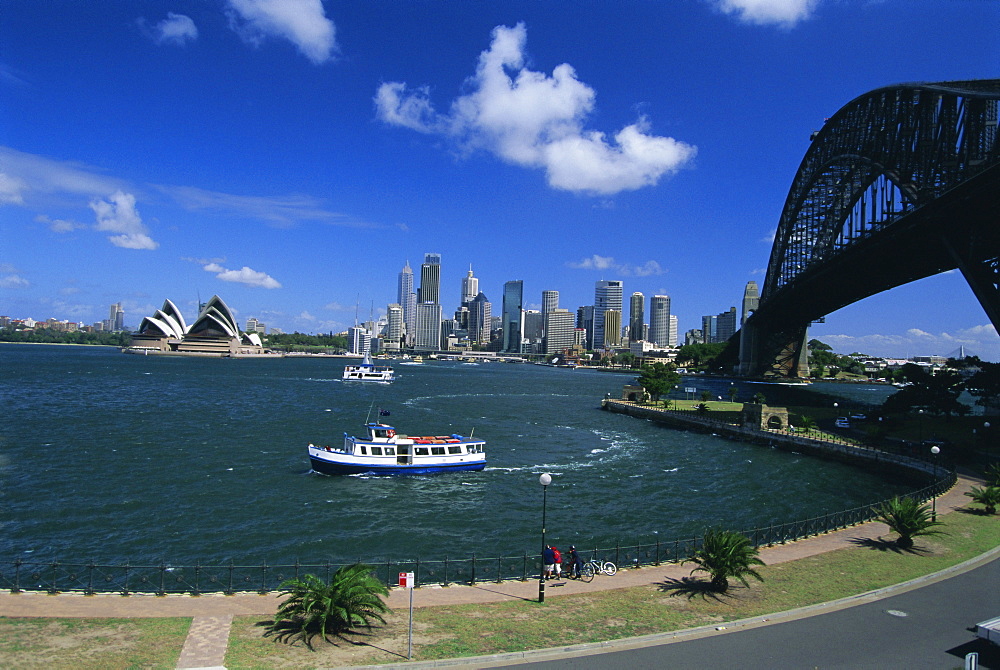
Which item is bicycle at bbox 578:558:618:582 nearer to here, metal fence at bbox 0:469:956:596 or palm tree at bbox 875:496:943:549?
metal fence at bbox 0:469:956:596

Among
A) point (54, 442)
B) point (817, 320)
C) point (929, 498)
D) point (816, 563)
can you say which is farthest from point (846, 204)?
point (54, 442)

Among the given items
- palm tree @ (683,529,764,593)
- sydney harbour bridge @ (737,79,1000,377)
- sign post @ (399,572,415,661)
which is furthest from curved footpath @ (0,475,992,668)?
sydney harbour bridge @ (737,79,1000,377)

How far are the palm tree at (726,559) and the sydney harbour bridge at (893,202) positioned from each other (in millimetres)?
42511

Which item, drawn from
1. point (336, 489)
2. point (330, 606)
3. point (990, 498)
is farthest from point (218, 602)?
point (990, 498)

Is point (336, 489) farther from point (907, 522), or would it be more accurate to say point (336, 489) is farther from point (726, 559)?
point (907, 522)

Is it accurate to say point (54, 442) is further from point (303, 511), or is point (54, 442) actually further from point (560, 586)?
point (560, 586)

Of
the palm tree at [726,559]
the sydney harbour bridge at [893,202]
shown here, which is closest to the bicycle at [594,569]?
the palm tree at [726,559]

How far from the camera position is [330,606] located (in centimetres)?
1462

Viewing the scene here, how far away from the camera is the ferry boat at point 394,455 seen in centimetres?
4234

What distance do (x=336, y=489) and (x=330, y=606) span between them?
984 inches

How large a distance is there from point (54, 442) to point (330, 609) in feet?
156

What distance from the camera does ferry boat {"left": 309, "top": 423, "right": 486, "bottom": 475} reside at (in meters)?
42.3

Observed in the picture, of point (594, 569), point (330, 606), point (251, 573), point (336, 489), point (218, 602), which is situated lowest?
point (336, 489)

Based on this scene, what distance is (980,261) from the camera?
52031 millimetres
